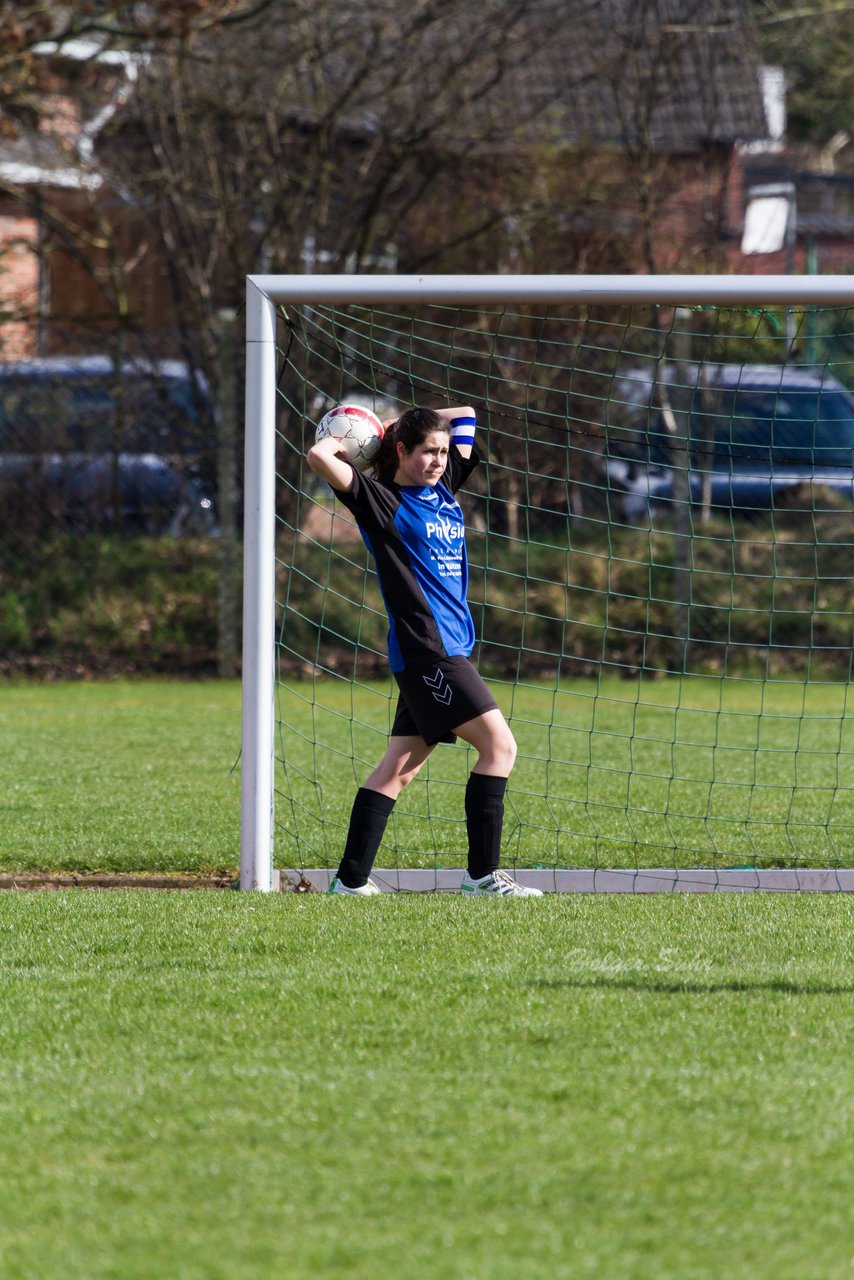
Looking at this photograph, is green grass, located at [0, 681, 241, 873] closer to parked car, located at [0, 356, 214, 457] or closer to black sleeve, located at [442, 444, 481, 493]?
black sleeve, located at [442, 444, 481, 493]

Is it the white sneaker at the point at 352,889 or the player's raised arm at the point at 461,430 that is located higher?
the player's raised arm at the point at 461,430

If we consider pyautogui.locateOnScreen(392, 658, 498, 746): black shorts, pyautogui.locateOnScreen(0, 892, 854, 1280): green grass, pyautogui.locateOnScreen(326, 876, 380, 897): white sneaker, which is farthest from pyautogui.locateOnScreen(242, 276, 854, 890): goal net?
pyautogui.locateOnScreen(0, 892, 854, 1280): green grass

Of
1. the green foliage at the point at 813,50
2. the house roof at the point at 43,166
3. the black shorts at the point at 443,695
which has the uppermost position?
the green foliage at the point at 813,50

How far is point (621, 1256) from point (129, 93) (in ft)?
45.8

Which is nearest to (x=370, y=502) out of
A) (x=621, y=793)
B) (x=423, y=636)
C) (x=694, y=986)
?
(x=423, y=636)

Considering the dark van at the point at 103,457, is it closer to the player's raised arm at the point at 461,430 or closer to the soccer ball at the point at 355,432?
the player's raised arm at the point at 461,430

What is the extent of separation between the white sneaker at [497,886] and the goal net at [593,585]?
1.16ft

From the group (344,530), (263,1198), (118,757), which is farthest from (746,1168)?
(344,530)

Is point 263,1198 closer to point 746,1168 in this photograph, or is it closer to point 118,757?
point 746,1168

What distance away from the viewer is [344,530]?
1189 centimetres

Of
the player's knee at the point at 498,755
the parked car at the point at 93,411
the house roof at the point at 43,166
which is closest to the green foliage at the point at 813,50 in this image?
the house roof at the point at 43,166

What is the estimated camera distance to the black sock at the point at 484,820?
16.5 ft

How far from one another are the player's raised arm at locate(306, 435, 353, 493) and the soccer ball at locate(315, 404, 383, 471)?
0.50ft

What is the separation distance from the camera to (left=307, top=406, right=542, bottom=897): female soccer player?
193 inches
